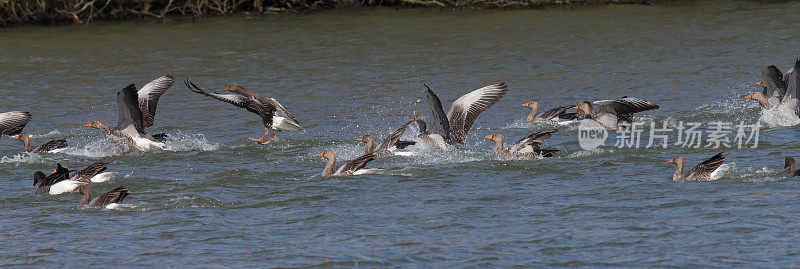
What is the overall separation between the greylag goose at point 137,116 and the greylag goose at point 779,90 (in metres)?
9.08

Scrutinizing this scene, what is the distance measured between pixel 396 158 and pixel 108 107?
762cm

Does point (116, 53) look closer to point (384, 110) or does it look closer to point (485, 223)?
point (384, 110)

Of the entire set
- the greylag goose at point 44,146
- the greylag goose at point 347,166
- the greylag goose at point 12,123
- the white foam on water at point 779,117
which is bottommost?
the greylag goose at point 44,146

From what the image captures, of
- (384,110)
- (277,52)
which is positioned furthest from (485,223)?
(277,52)

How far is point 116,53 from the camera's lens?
25.8 m

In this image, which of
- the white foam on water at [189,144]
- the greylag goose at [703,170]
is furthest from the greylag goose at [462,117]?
the greylag goose at [703,170]

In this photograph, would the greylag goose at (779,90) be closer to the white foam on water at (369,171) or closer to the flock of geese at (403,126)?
the flock of geese at (403,126)

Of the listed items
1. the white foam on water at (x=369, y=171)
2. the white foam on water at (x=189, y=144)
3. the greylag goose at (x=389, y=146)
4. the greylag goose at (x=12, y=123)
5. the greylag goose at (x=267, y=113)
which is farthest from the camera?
the greylag goose at (x=12, y=123)

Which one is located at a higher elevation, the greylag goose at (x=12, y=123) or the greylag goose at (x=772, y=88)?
the greylag goose at (x=772, y=88)

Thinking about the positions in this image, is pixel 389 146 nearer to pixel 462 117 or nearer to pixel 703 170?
pixel 462 117

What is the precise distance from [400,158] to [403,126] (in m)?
1.18

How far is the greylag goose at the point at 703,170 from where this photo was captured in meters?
12.3

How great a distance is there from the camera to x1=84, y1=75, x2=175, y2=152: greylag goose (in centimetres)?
1600

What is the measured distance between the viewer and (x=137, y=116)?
54.0ft
